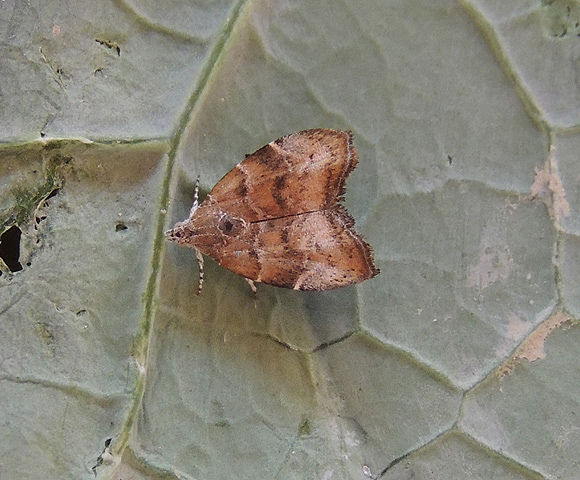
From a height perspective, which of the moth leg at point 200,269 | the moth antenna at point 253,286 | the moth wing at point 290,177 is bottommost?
the moth antenna at point 253,286

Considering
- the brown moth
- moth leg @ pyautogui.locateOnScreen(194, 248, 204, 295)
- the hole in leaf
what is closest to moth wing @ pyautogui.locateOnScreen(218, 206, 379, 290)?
the brown moth

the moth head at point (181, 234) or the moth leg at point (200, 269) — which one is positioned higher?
the moth head at point (181, 234)

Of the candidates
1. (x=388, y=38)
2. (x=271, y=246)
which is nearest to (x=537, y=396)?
(x=271, y=246)

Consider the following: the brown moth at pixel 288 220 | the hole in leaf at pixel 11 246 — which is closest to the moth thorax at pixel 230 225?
the brown moth at pixel 288 220

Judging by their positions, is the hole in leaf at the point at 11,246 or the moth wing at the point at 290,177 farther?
the hole in leaf at the point at 11,246

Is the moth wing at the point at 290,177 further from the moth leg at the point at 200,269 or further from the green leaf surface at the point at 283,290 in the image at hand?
the moth leg at the point at 200,269

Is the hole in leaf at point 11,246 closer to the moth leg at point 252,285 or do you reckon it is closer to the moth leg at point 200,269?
the moth leg at point 200,269
